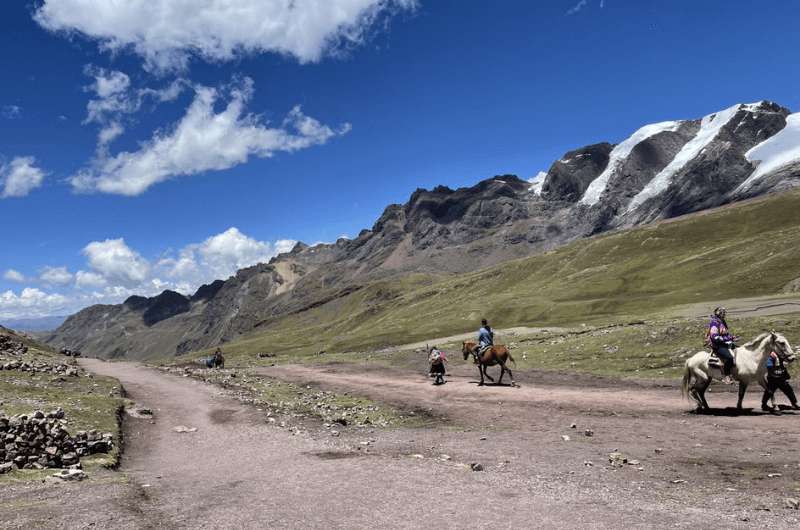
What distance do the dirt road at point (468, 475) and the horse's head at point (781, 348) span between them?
9.77 ft

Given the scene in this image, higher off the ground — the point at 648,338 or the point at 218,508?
the point at 648,338

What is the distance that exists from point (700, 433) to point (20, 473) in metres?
23.6

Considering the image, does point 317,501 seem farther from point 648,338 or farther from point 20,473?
point 648,338

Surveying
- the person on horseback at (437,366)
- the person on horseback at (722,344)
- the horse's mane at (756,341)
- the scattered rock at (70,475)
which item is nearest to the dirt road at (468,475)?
the scattered rock at (70,475)

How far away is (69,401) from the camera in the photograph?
105 ft

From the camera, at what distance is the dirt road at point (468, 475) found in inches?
509

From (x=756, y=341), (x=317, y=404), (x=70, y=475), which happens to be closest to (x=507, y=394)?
(x=317, y=404)

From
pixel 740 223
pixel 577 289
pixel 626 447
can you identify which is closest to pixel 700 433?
pixel 626 447

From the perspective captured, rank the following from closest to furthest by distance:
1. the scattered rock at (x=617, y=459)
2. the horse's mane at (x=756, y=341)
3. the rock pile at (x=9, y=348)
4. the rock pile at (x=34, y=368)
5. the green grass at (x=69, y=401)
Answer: the scattered rock at (x=617, y=459) → the green grass at (x=69, y=401) → the horse's mane at (x=756, y=341) → the rock pile at (x=34, y=368) → the rock pile at (x=9, y=348)

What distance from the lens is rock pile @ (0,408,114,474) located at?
60.1 feet

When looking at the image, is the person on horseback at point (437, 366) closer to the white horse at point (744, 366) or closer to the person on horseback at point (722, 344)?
the white horse at point (744, 366)

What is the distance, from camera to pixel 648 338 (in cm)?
4562

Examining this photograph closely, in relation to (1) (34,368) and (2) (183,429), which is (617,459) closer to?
(2) (183,429)

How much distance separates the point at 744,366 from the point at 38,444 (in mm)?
28500
